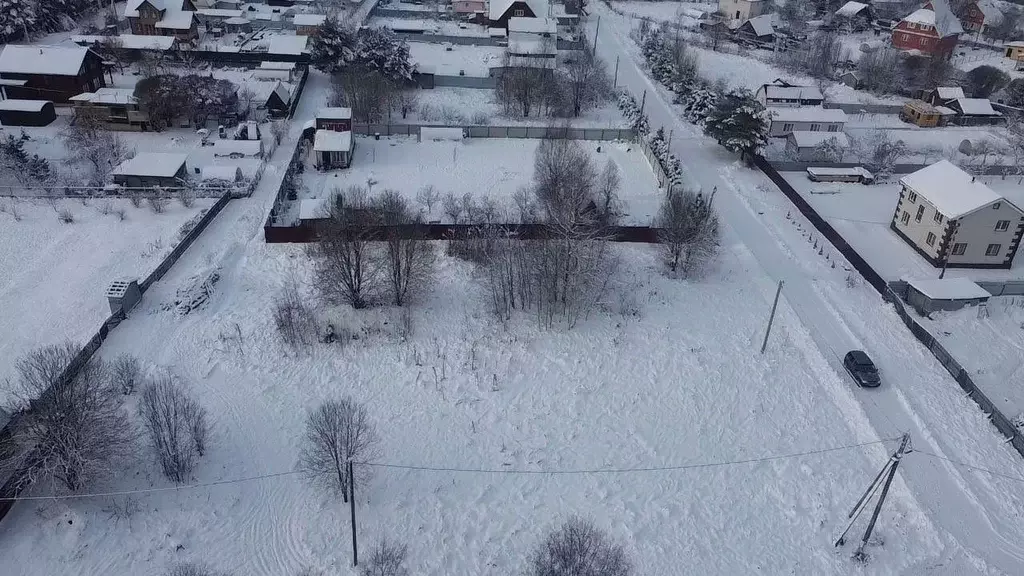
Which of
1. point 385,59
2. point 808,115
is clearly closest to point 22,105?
point 385,59

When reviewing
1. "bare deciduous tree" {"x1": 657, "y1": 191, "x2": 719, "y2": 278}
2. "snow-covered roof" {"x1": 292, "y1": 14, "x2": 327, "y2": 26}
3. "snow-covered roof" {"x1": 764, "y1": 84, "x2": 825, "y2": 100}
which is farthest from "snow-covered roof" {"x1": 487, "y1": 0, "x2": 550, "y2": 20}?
"bare deciduous tree" {"x1": 657, "y1": 191, "x2": 719, "y2": 278}

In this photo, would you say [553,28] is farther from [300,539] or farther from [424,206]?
[300,539]

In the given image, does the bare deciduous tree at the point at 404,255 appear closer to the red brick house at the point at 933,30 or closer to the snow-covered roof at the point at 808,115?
the snow-covered roof at the point at 808,115

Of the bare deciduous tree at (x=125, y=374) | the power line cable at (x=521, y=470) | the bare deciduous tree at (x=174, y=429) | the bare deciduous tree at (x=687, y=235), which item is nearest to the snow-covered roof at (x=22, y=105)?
the bare deciduous tree at (x=125, y=374)

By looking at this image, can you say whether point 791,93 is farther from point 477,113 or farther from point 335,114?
point 335,114

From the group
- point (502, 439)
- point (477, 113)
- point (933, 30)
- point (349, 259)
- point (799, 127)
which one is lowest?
point (502, 439)

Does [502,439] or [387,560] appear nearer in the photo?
[387,560]
